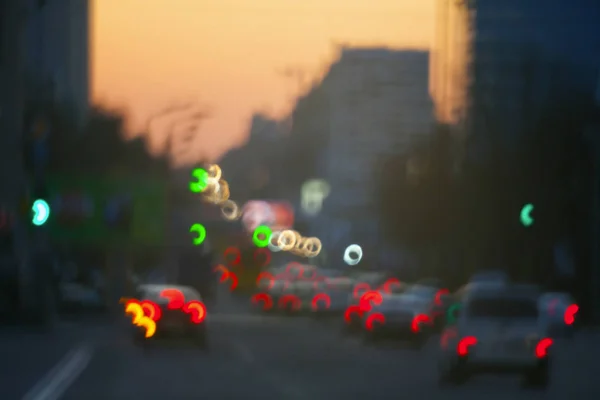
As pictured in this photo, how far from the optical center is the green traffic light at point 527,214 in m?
33.4

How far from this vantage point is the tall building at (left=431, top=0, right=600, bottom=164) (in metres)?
63.0

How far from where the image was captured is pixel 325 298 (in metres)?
51.2

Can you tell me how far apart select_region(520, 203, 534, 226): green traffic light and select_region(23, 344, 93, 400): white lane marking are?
11053 mm

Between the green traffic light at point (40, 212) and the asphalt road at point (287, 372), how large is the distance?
11.4 ft

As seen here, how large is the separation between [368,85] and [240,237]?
9056 centimetres

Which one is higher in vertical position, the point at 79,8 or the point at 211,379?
the point at 79,8

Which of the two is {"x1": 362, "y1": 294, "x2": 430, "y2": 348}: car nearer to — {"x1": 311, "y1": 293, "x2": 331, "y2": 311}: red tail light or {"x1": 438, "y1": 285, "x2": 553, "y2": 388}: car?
{"x1": 438, "y1": 285, "x2": 553, "y2": 388}: car

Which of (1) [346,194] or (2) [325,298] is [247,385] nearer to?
(2) [325,298]

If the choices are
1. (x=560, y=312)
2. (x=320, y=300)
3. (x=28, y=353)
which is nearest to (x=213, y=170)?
(x=320, y=300)

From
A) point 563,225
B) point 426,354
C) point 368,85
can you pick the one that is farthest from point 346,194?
point 426,354

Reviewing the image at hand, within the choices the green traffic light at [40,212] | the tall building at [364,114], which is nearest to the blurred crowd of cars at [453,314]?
the green traffic light at [40,212]

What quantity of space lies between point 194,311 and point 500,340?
12847mm

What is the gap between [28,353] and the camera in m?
31.5

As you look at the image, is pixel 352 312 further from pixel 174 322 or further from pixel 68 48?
pixel 68 48
